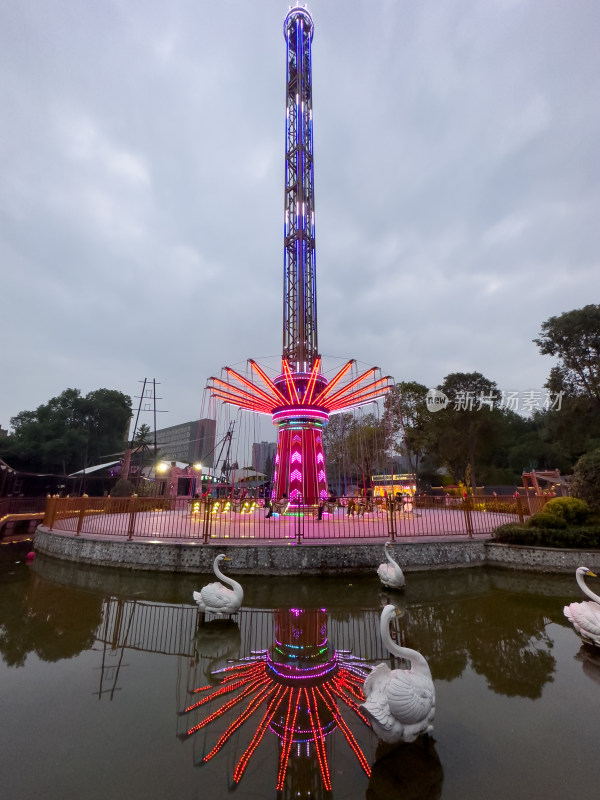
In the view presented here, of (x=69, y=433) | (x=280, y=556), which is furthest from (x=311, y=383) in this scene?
(x=69, y=433)

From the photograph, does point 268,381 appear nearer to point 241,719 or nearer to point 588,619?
point 588,619

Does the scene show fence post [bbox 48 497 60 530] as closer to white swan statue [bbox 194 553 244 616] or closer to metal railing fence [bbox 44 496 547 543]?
metal railing fence [bbox 44 496 547 543]

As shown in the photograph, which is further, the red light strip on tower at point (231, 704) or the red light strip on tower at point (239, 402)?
the red light strip on tower at point (239, 402)

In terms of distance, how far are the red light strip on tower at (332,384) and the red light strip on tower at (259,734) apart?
14581 mm

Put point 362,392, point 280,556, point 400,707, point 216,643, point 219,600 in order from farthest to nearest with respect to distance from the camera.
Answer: point 362,392 < point 280,556 < point 219,600 < point 216,643 < point 400,707

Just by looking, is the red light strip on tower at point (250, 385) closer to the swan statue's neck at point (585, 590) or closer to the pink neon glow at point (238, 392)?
the pink neon glow at point (238, 392)

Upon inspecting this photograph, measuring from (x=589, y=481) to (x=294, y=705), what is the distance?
1233 centimetres

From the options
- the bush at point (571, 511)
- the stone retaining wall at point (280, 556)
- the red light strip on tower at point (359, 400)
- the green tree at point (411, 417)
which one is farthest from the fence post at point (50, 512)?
the green tree at point (411, 417)

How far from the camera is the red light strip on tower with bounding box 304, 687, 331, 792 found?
3.00 meters

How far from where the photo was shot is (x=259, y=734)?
356 cm

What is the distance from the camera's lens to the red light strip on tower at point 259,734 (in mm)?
3105

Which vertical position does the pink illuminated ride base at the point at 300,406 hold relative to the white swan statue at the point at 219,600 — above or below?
above

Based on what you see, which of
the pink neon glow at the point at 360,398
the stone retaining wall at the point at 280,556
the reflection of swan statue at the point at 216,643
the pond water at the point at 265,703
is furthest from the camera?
the pink neon glow at the point at 360,398

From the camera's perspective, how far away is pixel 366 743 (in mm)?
3441
